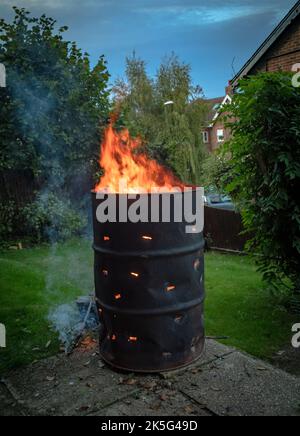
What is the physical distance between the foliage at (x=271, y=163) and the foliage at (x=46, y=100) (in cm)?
726

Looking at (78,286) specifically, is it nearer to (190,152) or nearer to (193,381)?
(193,381)

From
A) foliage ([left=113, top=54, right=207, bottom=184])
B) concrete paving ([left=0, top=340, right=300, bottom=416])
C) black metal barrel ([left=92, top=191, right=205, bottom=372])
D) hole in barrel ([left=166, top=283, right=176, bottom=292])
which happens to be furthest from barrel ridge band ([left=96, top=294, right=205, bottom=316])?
foliage ([left=113, top=54, right=207, bottom=184])

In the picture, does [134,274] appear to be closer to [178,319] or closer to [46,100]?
[178,319]

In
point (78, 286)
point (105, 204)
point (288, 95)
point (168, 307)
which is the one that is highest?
point (288, 95)

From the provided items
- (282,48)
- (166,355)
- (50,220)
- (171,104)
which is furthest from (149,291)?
(171,104)

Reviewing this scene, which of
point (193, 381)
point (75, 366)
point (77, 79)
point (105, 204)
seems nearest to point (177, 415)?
point (193, 381)

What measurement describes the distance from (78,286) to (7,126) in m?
6.05

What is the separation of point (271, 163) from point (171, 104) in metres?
21.3

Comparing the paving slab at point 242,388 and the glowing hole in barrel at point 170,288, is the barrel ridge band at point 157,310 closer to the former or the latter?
the glowing hole in barrel at point 170,288

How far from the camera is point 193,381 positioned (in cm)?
333

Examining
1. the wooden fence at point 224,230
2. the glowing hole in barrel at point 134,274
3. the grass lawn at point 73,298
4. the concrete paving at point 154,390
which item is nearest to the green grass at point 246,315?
the grass lawn at point 73,298

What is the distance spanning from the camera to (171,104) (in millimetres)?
24875

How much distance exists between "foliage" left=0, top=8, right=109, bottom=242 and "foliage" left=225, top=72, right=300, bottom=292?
23.8 feet

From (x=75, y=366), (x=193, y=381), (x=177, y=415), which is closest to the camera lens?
(x=177, y=415)
